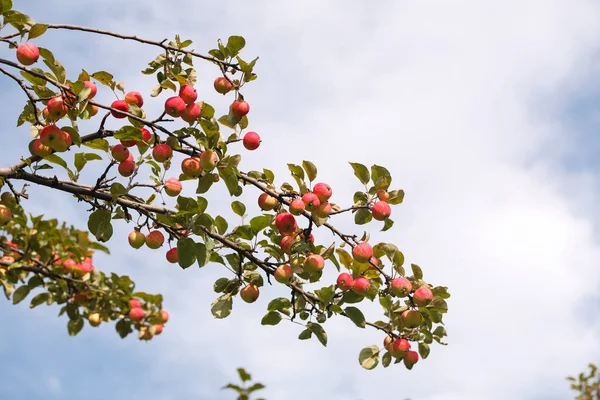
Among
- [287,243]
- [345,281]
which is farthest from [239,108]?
[345,281]

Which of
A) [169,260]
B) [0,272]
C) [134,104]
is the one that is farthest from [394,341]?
[0,272]

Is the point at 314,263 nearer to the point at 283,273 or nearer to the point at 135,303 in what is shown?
the point at 283,273

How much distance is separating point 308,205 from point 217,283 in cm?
86

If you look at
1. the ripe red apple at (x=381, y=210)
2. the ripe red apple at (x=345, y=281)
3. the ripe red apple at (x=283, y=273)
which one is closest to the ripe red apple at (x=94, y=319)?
the ripe red apple at (x=283, y=273)

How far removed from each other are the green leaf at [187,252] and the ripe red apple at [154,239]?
0.23 m

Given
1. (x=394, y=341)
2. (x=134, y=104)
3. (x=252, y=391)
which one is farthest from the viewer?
(x=394, y=341)

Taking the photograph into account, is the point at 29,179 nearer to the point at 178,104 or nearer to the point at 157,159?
the point at 157,159

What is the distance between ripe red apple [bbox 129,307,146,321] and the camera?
12.3ft

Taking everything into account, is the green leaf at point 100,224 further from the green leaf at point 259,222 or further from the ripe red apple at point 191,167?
the green leaf at point 259,222

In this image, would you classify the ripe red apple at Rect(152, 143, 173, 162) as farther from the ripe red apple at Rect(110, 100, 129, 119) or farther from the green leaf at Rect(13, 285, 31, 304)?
the green leaf at Rect(13, 285, 31, 304)

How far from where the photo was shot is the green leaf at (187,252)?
362 centimetres

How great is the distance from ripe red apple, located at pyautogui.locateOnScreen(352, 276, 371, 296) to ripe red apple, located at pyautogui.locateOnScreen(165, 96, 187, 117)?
147cm

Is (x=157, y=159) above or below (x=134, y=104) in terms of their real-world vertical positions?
below

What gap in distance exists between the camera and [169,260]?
12.8 ft
